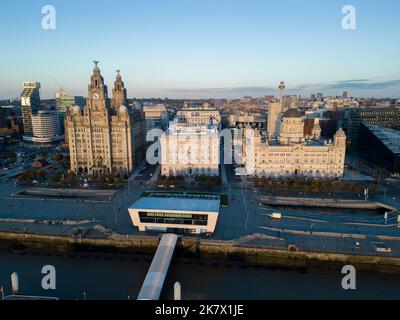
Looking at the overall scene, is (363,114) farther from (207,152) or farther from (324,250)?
(324,250)

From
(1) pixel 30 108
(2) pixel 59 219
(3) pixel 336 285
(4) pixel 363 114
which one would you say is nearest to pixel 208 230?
(3) pixel 336 285

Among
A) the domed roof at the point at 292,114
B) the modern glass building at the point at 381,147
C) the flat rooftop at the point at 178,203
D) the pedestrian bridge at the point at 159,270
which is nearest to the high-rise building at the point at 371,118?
the modern glass building at the point at 381,147

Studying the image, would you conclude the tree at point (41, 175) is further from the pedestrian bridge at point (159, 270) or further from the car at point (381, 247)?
the car at point (381, 247)

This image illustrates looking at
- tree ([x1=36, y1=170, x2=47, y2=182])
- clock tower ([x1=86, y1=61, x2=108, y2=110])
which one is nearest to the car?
clock tower ([x1=86, y1=61, x2=108, y2=110])

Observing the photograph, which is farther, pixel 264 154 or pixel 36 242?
pixel 264 154

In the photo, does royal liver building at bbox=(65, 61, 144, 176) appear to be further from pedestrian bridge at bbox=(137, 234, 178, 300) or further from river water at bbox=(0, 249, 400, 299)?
pedestrian bridge at bbox=(137, 234, 178, 300)

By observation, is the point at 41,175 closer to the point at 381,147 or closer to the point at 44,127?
the point at 44,127
